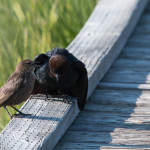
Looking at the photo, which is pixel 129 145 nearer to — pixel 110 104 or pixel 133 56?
pixel 110 104

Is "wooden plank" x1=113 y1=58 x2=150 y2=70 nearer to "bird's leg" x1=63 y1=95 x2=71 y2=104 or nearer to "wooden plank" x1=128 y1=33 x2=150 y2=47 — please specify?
"wooden plank" x1=128 y1=33 x2=150 y2=47

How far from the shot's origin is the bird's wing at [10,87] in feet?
10.5

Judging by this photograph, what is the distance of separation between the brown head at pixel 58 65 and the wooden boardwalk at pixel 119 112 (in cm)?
37

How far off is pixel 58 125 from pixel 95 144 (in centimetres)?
27

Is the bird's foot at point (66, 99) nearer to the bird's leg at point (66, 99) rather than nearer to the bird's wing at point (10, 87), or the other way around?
the bird's leg at point (66, 99)

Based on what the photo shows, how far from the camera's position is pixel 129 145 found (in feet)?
9.56

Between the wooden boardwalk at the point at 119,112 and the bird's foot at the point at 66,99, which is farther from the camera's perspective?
the bird's foot at the point at 66,99

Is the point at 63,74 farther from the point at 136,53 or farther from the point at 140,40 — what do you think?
the point at 140,40

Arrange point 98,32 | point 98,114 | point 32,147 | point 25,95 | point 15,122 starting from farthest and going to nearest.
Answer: point 98,32, point 98,114, point 25,95, point 15,122, point 32,147

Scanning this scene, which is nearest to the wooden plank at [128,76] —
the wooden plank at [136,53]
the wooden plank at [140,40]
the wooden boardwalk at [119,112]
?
the wooden boardwalk at [119,112]

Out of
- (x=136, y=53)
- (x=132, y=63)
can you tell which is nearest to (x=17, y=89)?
(x=132, y=63)

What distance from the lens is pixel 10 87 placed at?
3.20 m

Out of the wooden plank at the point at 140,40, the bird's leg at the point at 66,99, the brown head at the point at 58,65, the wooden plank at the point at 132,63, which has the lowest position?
the bird's leg at the point at 66,99

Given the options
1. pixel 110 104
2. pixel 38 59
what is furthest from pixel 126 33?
pixel 38 59
